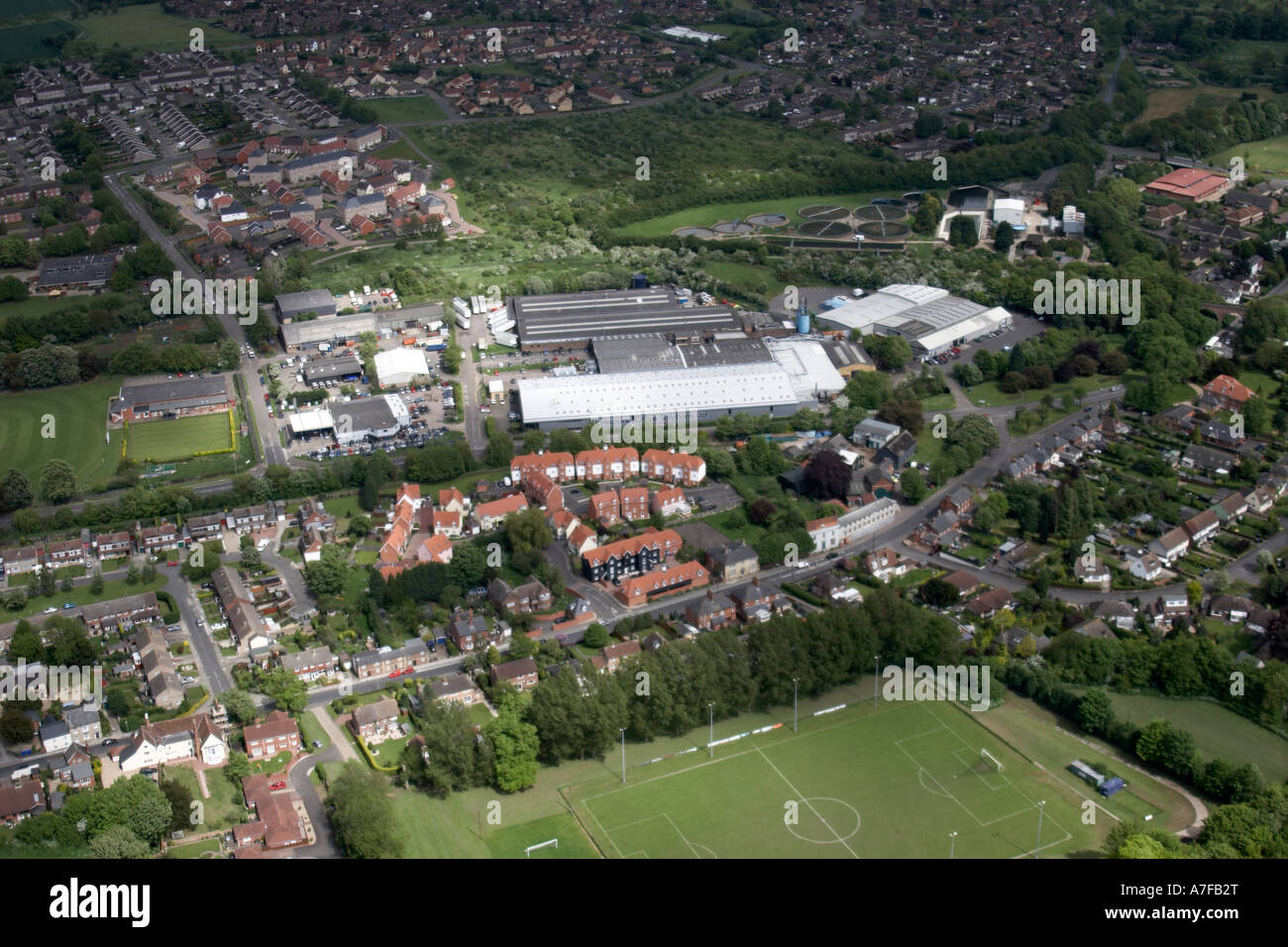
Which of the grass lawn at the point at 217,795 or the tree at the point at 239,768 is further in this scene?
the tree at the point at 239,768

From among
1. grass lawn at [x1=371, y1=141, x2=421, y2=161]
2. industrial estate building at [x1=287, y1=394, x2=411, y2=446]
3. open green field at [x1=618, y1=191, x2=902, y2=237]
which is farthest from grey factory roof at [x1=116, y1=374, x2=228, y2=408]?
grass lawn at [x1=371, y1=141, x2=421, y2=161]

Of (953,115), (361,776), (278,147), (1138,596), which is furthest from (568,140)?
(361,776)

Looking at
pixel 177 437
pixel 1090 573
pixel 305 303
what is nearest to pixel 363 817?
pixel 1090 573

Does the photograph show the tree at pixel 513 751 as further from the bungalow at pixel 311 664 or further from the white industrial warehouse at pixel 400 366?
the white industrial warehouse at pixel 400 366

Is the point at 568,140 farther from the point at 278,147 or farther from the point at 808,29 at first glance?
the point at 808,29

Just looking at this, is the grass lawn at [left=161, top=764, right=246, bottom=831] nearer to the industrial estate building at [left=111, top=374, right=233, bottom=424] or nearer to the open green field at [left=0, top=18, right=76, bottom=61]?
the industrial estate building at [left=111, top=374, right=233, bottom=424]

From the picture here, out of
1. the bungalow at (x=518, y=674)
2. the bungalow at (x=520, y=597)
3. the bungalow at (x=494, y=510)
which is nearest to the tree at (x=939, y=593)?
the bungalow at (x=520, y=597)

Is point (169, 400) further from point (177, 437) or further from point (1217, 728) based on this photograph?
point (1217, 728)
